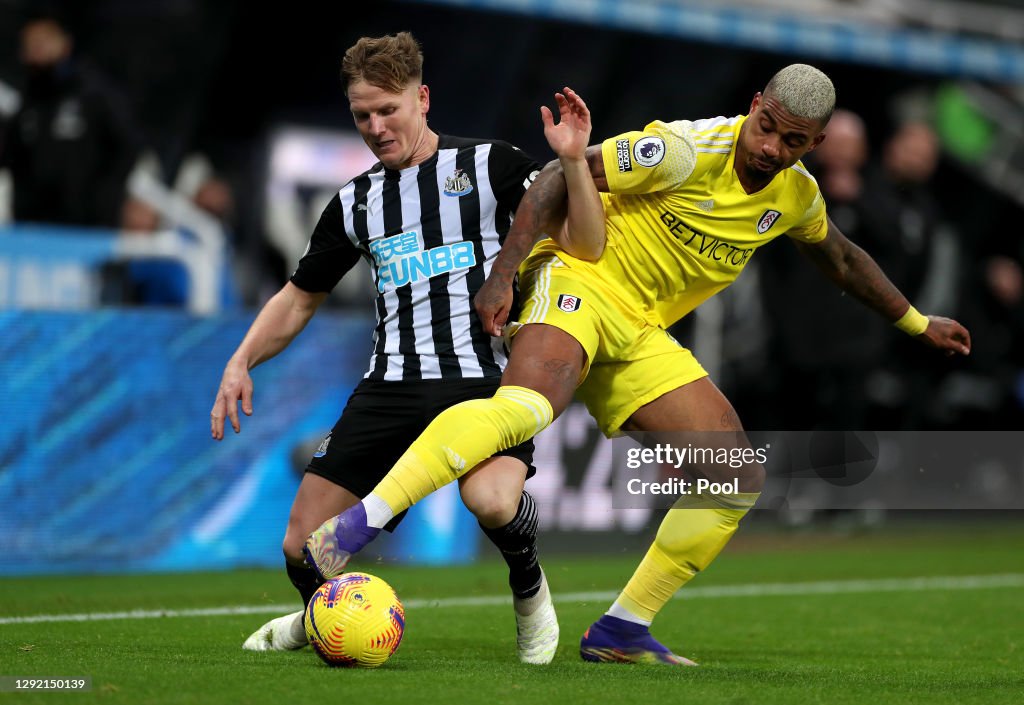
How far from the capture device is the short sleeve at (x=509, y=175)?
5430 mm

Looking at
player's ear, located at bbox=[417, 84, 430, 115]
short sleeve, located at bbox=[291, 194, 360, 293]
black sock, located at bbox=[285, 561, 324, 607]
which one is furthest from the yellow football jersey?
black sock, located at bbox=[285, 561, 324, 607]

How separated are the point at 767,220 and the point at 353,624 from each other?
2092mm

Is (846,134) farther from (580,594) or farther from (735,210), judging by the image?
(735,210)

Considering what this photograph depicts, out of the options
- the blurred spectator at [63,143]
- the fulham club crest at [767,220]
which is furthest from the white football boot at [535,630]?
the blurred spectator at [63,143]

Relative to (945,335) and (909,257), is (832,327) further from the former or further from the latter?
(945,335)

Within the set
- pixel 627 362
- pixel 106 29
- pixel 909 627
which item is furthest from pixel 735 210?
pixel 106 29

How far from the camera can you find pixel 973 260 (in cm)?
1595

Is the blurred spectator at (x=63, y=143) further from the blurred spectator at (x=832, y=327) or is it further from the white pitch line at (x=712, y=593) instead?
the blurred spectator at (x=832, y=327)

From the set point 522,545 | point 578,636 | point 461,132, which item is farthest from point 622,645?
point 461,132

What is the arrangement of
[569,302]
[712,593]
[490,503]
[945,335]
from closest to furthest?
[490,503] < [569,302] < [945,335] < [712,593]

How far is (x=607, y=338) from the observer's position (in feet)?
17.7

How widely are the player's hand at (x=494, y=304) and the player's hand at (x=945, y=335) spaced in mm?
1934

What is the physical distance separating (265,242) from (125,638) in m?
7.50

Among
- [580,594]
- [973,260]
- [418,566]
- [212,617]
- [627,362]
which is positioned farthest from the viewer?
[973,260]
